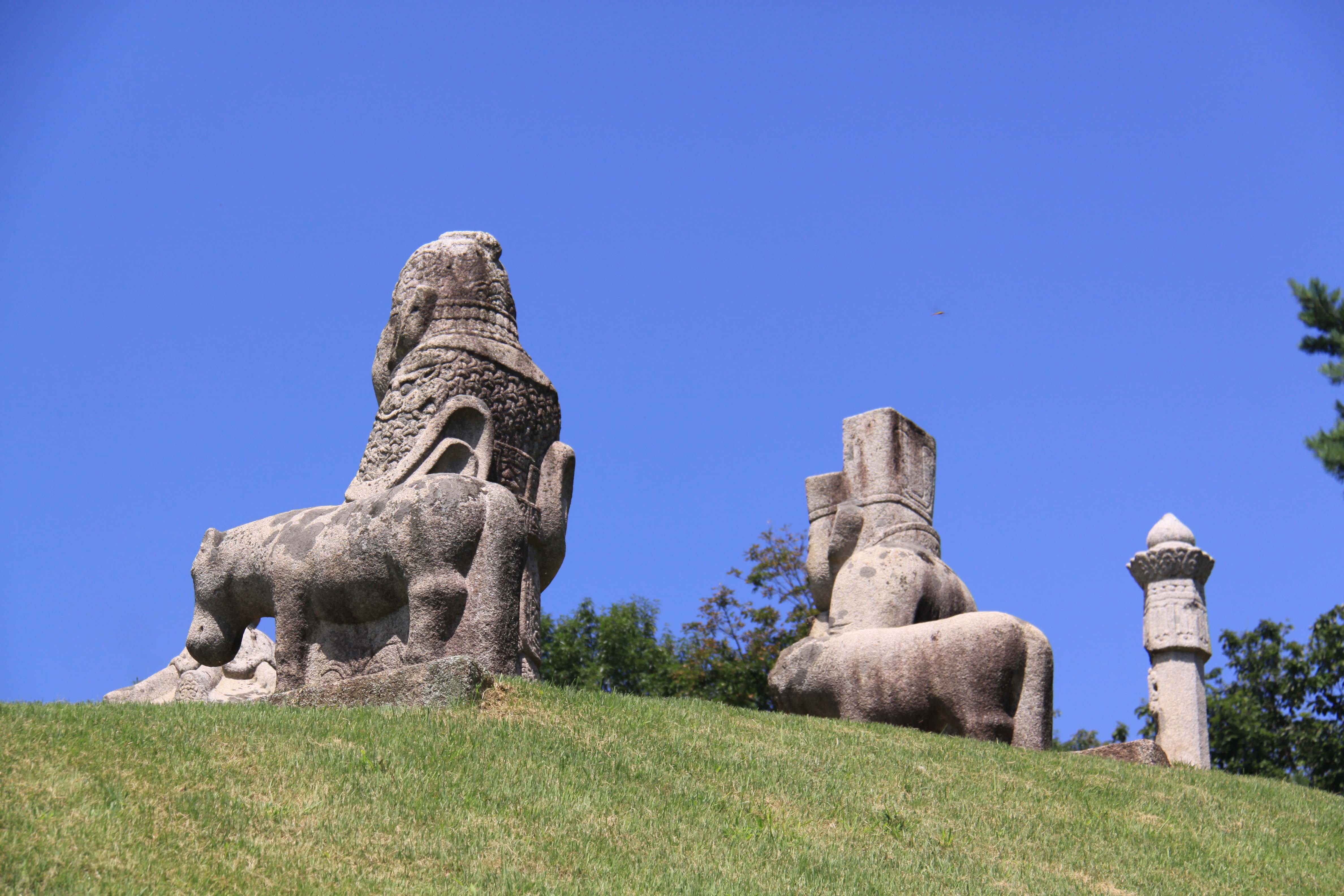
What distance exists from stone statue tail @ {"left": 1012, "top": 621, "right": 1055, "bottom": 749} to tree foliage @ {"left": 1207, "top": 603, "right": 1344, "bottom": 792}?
14347 mm

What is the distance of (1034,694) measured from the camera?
11.4 metres

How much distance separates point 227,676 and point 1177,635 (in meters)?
10.7

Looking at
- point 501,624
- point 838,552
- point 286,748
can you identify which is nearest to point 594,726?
point 501,624

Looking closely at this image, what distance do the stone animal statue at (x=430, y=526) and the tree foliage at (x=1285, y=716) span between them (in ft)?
56.2

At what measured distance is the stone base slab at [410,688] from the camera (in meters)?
9.16

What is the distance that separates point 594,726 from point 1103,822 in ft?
10.9

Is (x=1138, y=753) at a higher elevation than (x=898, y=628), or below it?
below

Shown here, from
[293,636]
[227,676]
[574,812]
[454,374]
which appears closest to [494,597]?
[293,636]

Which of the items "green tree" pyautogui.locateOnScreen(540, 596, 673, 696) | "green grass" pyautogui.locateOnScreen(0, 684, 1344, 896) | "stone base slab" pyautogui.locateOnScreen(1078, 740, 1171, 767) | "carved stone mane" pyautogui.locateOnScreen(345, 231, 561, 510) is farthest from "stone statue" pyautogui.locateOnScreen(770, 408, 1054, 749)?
"green tree" pyautogui.locateOnScreen(540, 596, 673, 696)

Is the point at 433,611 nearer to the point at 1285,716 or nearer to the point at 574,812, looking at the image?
the point at 574,812

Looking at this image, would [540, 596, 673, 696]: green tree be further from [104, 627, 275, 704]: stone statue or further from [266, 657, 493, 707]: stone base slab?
[266, 657, 493, 707]: stone base slab

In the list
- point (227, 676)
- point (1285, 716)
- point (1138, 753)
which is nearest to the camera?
point (1138, 753)

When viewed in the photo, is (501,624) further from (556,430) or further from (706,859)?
(706,859)

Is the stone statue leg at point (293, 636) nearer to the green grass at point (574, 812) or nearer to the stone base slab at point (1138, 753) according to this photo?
the green grass at point (574, 812)
